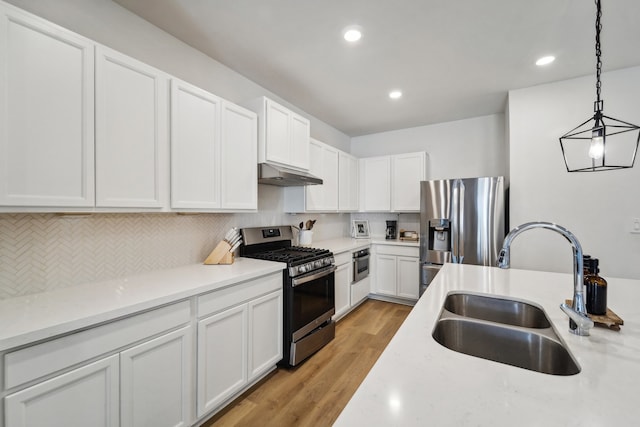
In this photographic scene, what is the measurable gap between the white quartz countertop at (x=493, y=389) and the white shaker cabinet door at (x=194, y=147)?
1.57 meters

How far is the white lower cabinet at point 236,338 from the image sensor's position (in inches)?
64.9

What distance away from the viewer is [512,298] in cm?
141

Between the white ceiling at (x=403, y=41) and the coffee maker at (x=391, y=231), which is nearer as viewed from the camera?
the white ceiling at (x=403, y=41)

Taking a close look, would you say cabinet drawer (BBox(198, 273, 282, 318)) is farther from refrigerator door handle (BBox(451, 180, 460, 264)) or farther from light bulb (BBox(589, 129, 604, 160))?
refrigerator door handle (BBox(451, 180, 460, 264))

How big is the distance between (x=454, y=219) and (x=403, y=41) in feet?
6.83

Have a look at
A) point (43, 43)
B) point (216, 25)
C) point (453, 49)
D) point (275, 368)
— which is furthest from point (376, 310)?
point (43, 43)

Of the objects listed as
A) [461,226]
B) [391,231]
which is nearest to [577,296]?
[461,226]

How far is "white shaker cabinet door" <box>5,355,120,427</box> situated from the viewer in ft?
3.30

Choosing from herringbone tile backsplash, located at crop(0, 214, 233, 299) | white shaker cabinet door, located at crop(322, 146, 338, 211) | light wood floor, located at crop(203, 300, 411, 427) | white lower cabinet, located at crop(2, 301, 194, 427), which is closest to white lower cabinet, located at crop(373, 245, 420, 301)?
light wood floor, located at crop(203, 300, 411, 427)

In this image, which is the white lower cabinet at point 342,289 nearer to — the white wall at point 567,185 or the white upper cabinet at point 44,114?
the white wall at point 567,185

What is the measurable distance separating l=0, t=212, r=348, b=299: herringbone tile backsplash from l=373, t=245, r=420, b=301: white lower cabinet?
251 cm

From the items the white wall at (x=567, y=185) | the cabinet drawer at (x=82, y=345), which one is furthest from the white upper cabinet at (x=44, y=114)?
the white wall at (x=567, y=185)

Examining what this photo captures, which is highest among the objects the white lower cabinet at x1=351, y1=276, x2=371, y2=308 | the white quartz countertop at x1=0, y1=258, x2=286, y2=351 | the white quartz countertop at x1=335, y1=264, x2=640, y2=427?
the white quartz countertop at x1=0, y1=258, x2=286, y2=351

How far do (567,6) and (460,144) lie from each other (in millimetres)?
2274
